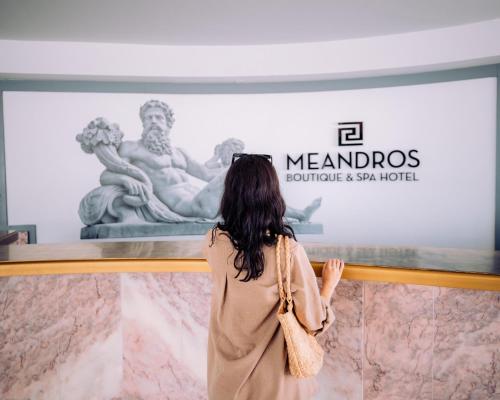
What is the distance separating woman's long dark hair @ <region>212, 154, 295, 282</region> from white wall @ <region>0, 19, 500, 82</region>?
3.58 metres

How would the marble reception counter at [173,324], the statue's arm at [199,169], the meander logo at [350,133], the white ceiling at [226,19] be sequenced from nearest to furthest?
the marble reception counter at [173,324], the white ceiling at [226,19], the meander logo at [350,133], the statue's arm at [199,169]

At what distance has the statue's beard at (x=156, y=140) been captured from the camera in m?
4.61

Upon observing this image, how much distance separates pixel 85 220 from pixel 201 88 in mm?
2160

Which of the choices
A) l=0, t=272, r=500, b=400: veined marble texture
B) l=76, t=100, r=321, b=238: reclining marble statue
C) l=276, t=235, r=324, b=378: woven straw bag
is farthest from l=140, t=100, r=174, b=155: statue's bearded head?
l=276, t=235, r=324, b=378: woven straw bag

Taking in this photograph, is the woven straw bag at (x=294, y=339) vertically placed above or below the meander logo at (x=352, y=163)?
below

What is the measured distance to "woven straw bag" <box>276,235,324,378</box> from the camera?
45.0 inches

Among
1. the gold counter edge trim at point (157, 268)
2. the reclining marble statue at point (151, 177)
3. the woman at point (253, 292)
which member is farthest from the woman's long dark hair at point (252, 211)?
the reclining marble statue at point (151, 177)

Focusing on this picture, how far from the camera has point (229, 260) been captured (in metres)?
1.19

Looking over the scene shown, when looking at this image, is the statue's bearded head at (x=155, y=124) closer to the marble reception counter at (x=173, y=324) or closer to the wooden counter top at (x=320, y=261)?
the wooden counter top at (x=320, y=261)

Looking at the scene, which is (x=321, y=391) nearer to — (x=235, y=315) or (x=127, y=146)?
(x=235, y=315)

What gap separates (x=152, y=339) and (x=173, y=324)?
14 cm

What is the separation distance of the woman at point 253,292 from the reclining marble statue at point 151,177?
3.35m

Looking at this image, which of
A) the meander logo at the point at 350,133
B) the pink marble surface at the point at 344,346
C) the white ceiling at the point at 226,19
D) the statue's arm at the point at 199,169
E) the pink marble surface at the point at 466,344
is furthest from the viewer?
the statue's arm at the point at 199,169

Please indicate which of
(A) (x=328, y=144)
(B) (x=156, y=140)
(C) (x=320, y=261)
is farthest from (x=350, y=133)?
(C) (x=320, y=261)
